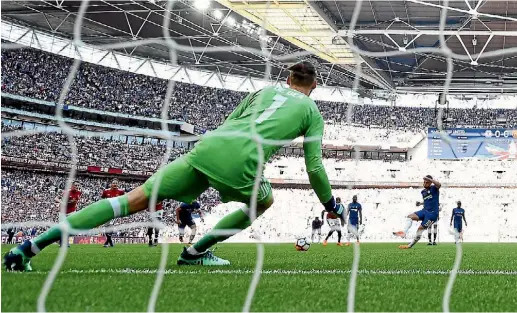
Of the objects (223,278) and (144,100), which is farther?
(144,100)

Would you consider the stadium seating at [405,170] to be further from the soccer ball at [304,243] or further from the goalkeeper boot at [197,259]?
the goalkeeper boot at [197,259]

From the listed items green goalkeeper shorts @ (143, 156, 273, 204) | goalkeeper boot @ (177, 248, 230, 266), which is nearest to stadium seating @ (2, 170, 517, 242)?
goalkeeper boot @ (177, 248, 230, 266)

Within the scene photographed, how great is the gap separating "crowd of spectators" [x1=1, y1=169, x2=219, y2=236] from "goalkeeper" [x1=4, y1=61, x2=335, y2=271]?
20.9 meters

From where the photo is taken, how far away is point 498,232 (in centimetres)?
3109

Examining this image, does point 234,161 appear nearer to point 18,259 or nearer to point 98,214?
point 98,214

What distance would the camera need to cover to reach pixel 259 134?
11.9ft

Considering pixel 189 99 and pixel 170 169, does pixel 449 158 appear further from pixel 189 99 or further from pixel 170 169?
pixel 170 169

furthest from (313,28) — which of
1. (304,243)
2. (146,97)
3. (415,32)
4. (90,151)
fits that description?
(304,243)

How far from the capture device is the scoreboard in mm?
35656

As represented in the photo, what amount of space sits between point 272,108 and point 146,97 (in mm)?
31622

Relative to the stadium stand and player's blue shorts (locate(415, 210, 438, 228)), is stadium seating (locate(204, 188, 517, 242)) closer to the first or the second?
the stadium stand

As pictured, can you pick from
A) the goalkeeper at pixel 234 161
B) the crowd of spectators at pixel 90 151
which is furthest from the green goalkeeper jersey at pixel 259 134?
the crowd of spectators at pixel 90 151

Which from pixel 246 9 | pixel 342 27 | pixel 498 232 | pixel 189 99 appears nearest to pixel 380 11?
pixel 342 27

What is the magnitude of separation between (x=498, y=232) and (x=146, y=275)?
99.0ft
